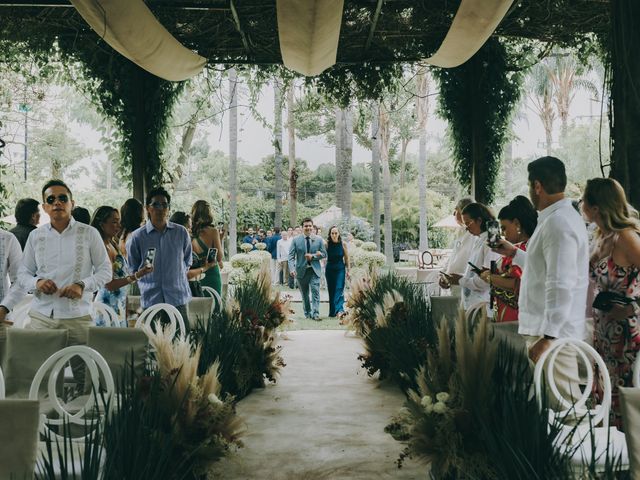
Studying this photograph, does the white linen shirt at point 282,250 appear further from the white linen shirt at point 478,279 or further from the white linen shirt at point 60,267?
the white linen shirt at point 60,267

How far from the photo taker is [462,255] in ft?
19.2

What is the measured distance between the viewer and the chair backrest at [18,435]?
211 cm

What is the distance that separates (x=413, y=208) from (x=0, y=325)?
32.5 meters

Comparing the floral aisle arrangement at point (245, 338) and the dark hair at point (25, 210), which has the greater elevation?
the dark hair at point (25, 210)

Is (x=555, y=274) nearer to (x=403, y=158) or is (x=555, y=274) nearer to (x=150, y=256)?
(x=150, y=256)

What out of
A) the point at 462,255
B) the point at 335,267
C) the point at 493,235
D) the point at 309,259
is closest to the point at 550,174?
the point at 493,235

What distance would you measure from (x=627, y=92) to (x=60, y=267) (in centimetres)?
361

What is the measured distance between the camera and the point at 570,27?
7.51 m

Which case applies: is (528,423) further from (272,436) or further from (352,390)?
(352,390)

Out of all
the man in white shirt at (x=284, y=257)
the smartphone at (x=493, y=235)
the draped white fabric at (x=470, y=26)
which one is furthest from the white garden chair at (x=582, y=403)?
the man in white shirt at (x=284, y=257)

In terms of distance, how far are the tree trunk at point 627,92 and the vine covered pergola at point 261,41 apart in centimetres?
253

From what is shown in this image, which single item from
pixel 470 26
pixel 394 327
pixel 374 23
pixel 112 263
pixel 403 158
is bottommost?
pixel 394 327

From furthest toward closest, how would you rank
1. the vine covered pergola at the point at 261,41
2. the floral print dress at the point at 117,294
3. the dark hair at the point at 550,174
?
the vine covered pergola at the point at 261,41 → the floral print dress at the point at 117,294 → the dark hair at the point at 550,174

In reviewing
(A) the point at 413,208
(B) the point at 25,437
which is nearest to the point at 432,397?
(B) the point at 25,437
